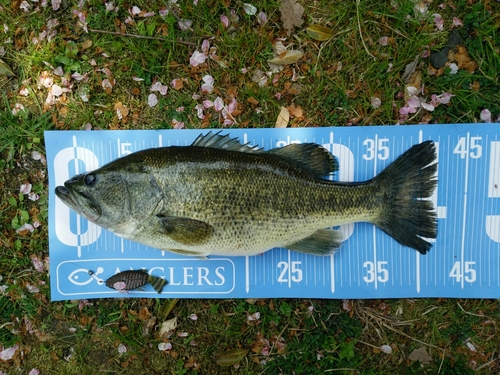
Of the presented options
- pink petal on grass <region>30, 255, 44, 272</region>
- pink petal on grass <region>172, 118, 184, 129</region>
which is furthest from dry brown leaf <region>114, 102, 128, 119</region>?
pink petal on grass <region>30, 255, 44, 272</region>

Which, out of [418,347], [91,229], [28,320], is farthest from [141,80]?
[418,347]

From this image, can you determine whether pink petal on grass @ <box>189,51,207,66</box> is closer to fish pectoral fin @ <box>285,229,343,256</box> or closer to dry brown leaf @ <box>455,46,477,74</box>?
fish pectoral fin @ <box>285,229,343,256</box>

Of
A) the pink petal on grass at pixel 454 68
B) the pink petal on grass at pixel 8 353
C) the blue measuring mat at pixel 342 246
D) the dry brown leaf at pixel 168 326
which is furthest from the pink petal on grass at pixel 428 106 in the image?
the pink petal on grass at pixel 8 353

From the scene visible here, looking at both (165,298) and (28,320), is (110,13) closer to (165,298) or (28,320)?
(165,298)

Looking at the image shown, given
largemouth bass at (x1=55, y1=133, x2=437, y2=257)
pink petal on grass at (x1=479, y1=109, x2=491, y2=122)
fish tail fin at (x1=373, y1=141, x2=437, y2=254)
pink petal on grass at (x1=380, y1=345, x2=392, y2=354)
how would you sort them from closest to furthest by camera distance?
largemouth bass at (x1=55, y1=133, x2=437, y2=257) → fish tail fin at (x1=373, y1=141, x2=437, y2=254) → pink petal on grass at (x1=479, y1=109, x2=491, y2=122) → pink petal on grass at (x1=380, y1=345, x2=392, y2=354)

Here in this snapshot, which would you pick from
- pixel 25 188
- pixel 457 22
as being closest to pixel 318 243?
pixel 457 22
